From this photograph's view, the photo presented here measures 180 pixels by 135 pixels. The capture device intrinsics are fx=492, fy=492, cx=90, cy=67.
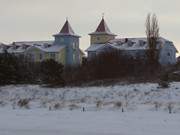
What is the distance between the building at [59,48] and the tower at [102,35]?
4.18m

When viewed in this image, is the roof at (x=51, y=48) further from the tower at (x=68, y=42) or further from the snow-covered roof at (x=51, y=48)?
the tower at (x=68, y=42)

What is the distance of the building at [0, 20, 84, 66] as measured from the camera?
380 ft

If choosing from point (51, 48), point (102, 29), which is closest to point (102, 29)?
point (102, 29)

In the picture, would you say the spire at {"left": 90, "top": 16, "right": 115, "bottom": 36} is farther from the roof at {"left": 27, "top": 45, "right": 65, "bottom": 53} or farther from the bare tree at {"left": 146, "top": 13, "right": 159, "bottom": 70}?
the bare tree at {"left": 146, "top": 13, "right": 159, "bottom": 70}

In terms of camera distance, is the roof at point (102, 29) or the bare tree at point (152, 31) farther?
the roof at point (102, 29)

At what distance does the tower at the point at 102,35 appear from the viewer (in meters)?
123

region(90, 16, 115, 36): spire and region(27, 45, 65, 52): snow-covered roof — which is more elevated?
region(90, 16, 115, 36): spire

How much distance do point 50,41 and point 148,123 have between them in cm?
11165

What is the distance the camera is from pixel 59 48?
381ft

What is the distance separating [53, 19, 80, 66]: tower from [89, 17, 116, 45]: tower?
4806mm

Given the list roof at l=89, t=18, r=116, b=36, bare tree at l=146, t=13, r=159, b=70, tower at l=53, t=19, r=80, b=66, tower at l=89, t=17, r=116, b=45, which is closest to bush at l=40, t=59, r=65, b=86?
bare tree at l=146, t=13, r=159, b=70

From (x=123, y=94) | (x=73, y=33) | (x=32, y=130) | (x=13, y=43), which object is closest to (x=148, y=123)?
(x=32, y=130)

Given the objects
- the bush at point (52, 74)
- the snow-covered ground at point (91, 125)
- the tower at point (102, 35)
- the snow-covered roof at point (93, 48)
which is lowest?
the snow-covered ground at point (91, 125)

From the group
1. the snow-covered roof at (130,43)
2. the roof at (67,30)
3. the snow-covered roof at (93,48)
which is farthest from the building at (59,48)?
the snow-covered roof at (130,43)
